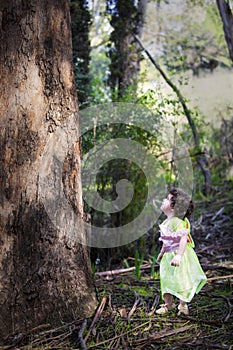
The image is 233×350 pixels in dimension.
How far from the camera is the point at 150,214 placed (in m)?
6.62

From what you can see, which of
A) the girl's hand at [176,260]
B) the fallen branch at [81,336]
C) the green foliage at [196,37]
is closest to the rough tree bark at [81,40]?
the girl's hand at [176,260]

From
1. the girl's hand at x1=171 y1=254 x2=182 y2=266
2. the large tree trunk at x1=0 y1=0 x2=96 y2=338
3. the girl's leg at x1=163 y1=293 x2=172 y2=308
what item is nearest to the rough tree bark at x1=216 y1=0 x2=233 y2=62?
the large tree trunk at x1=0 y1=0 x2=96 y2=338

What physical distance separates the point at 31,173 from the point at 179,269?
1386mm

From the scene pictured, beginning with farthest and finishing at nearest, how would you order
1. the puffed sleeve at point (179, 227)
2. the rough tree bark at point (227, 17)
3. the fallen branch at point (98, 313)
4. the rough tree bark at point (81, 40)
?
the rough tree bark at point (81, 40) < the rough tree bark at point (227, 17) < the puffed sleeve at point (179, 227) < the fallen branch at point (98, 313)

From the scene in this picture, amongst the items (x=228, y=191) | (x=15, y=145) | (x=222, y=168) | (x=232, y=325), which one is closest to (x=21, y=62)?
(x=15, y=145)

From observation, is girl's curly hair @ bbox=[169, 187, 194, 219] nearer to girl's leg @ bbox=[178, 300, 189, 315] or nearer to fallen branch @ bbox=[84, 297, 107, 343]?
girl's leg @ bbox=[178, 300, 189, 315]

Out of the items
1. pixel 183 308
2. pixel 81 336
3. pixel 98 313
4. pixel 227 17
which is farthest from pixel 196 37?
pixel 81 336

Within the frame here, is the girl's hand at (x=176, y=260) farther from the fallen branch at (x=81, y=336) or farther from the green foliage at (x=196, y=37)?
the green foliage at (x=196, y=37)

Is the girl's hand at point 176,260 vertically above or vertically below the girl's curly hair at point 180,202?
below

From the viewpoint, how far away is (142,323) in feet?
11.6

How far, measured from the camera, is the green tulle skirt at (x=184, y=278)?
12.3 feet

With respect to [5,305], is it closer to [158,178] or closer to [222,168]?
[158,178]

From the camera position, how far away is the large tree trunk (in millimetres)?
3383

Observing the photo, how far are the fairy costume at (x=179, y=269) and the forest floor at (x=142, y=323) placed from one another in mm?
178
